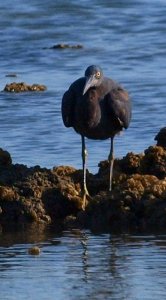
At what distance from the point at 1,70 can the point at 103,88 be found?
7.49m

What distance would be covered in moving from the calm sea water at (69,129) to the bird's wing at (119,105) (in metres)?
1.24

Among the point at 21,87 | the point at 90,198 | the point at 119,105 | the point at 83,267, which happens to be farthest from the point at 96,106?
the point at 21,87

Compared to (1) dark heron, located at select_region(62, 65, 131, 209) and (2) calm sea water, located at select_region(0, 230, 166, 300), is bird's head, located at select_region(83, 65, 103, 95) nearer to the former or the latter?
(1) dark heron, located at select_region(62, 65, 131, 209)

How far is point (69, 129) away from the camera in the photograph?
48.9 feet

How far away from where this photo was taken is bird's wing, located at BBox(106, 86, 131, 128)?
1155 cm

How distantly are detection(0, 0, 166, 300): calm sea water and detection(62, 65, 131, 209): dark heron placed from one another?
44.3 inches

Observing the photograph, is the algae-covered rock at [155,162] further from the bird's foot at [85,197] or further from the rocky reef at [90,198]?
the bird's foot at [85,197]

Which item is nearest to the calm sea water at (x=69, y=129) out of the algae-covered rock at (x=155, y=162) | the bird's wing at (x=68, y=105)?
the algae-covered rock at (x=155, y=162)

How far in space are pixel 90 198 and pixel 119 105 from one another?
3.36ft

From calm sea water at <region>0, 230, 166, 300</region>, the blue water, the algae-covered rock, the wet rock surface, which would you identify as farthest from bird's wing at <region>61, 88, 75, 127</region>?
the wet rock surface

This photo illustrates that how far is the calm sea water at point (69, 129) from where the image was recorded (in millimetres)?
9102

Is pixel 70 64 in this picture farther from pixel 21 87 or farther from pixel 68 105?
pixel 68 105

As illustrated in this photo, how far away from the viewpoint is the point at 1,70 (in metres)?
19.0

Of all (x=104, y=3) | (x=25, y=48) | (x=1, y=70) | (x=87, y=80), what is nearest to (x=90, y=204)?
(x=87, y=80)
